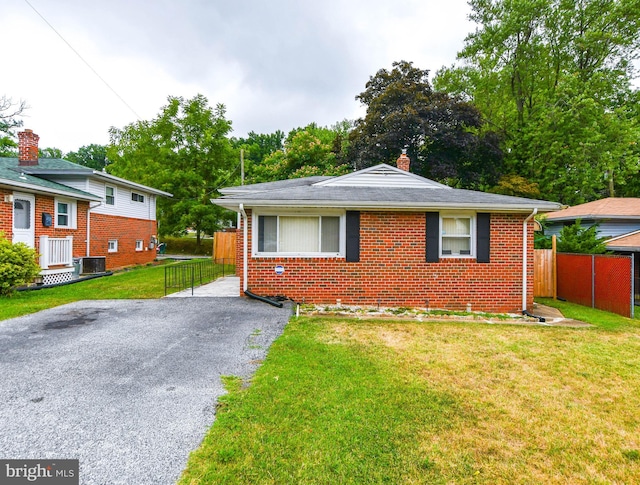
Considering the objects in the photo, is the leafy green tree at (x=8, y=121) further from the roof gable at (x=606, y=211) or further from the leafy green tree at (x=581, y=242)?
the roof gable at (x=606, y=211)

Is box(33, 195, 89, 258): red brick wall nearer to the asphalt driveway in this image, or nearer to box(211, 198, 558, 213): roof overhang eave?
the asphalt driveway

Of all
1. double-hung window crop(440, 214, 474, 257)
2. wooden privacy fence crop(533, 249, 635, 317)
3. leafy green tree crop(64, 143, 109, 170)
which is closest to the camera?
double-hung window crop(440, 214, 474, 257)

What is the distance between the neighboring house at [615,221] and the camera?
455 inches

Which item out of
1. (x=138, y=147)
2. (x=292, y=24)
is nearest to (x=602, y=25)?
(x=292, y=24)

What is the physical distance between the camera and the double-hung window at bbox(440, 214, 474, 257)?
808 cm

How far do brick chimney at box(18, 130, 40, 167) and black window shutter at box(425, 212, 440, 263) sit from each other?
1634 centimetres

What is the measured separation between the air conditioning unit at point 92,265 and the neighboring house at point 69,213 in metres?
0.08

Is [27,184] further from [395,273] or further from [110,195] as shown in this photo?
[395,273]

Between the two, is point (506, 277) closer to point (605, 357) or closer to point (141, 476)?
point (605, 357)

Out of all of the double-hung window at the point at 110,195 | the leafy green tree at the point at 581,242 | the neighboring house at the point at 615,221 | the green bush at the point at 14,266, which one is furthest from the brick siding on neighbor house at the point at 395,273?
the double-hung window at the point at 110,195

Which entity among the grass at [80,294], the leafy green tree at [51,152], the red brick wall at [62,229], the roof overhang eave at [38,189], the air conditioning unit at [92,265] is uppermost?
the leafy green tree at [51,152]

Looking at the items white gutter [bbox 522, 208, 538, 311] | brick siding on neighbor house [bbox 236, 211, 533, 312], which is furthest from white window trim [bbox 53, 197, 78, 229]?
white gutter [bbox 522, 208, 538, 311]

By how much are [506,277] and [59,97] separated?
1947 centimetres

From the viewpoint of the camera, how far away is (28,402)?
122 inches
